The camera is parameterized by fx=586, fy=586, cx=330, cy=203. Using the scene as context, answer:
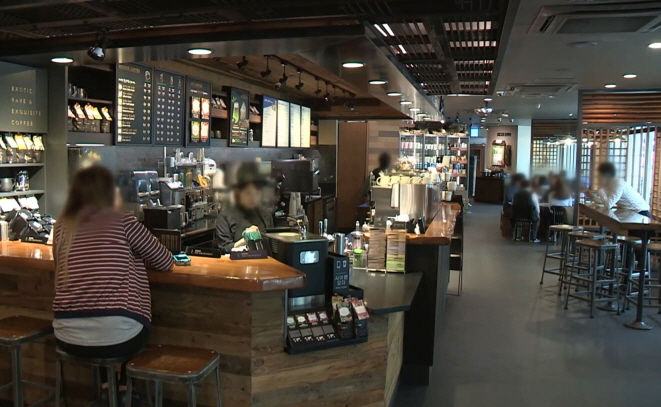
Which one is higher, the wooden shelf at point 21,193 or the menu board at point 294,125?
the menu board at point 294,125

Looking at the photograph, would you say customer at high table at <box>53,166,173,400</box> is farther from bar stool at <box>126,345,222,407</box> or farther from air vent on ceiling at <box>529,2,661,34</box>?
air vent on ceiling at <box>529,2,661,34</box>

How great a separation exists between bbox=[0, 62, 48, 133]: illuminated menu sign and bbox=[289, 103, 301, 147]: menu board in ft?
15.8

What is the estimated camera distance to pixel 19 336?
2928 mm

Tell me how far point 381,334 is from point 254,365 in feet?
2.35

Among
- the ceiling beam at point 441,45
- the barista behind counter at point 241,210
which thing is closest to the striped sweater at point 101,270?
the barista behind counter at point 241,210

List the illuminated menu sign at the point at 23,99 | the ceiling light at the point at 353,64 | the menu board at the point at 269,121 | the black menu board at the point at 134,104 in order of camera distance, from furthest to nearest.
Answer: the menu board at the point at 269,121 < the black menu board at the point at 134,104 < the illuminated menu sign at the point at 23,99 < the ceiling light at the point at 353,64

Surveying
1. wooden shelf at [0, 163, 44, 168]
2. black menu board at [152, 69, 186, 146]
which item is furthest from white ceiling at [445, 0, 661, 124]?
wooden shelf at [0, 163, 44, 168]

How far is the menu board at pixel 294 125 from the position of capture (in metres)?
9.05

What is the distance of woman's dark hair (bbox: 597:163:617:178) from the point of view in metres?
4.20

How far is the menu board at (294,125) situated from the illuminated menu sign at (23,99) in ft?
15.8

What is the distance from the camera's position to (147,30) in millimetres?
3438

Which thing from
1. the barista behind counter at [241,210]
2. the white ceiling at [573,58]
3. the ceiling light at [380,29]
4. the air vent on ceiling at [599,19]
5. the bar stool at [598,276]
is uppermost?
the white ceiling at [573,58]

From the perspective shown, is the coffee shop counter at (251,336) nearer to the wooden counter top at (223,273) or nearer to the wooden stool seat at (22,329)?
the wooden counter top at (223,273)

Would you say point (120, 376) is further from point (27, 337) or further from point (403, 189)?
point (403, 189)
